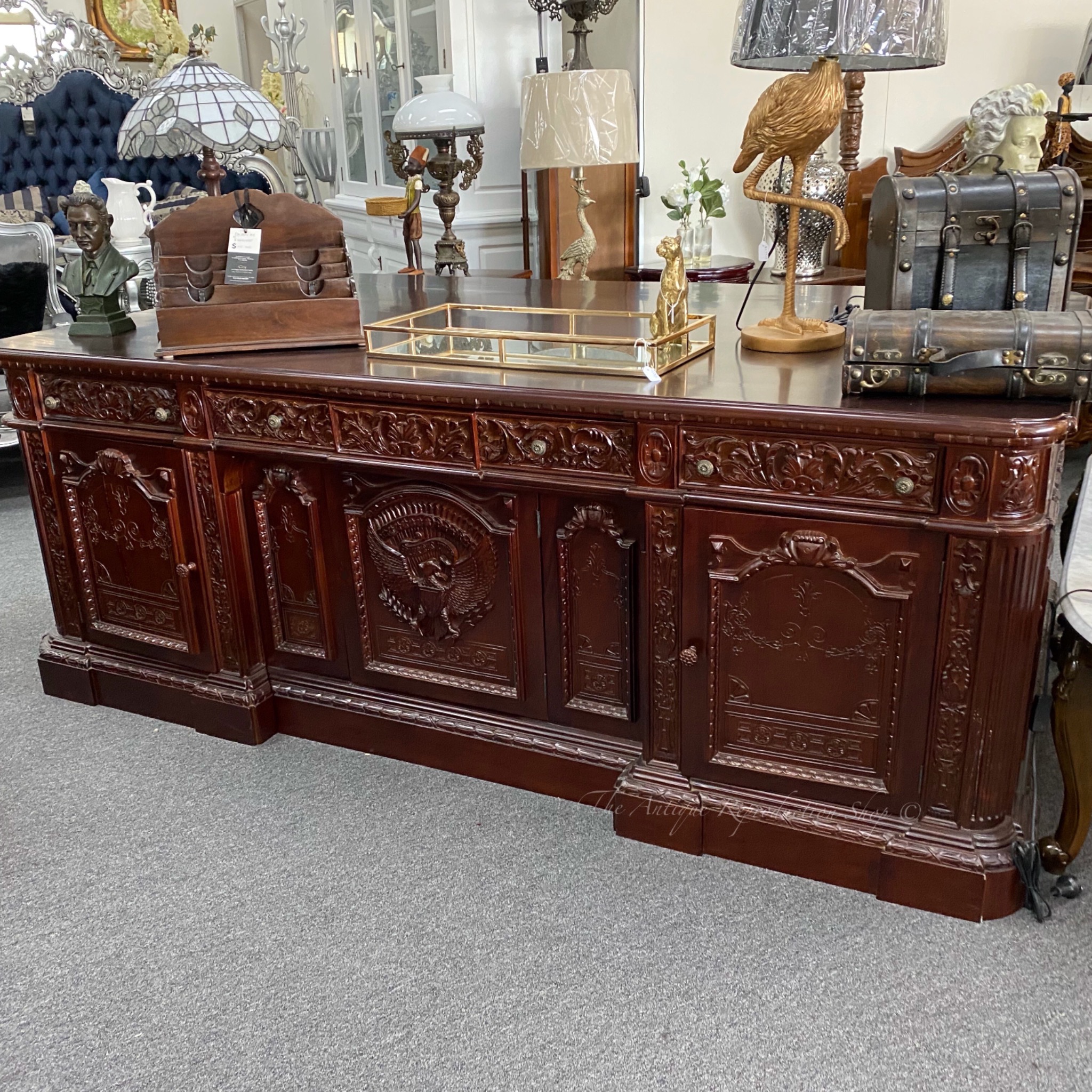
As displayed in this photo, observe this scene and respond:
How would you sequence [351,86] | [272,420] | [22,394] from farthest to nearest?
[351,86], [22,394], [272,420]

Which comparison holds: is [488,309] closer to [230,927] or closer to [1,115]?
[230,927]

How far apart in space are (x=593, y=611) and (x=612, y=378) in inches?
18.8

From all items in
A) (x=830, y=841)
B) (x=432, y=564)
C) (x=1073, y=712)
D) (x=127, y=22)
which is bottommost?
(x=830, y=841)

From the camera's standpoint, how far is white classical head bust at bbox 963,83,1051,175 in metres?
1.82

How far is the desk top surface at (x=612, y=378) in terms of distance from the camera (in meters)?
1.62

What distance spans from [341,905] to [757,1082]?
838 mm

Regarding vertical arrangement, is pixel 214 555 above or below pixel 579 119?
below

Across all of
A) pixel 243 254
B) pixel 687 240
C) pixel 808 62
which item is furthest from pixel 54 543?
pixel 687 240

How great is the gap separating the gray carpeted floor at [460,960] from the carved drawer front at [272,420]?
31.8 inches

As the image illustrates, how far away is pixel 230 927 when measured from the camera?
6.26ft


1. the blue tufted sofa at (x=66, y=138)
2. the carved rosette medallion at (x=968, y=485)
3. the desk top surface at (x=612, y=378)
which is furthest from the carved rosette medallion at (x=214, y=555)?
the blue tufted sofa at (x=66, y=138)

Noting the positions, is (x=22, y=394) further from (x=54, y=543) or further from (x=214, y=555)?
(x=214, y=555)

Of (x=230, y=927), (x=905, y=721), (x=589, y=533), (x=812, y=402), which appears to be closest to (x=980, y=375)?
A: (x=812, y=402)

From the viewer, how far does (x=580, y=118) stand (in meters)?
2.73
